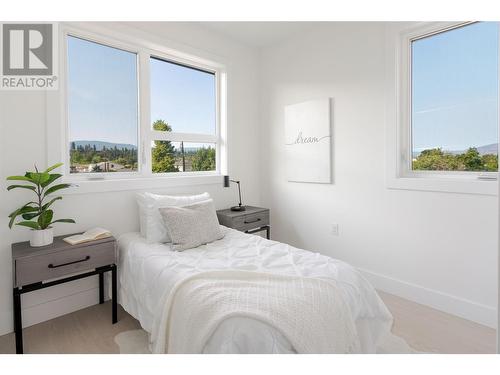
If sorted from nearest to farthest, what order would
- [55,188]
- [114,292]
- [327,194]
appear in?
[55,188] → [114,292] → [327,194]

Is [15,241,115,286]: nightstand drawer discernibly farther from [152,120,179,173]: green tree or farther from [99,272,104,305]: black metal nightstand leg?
[152,120,179,173]: green tree

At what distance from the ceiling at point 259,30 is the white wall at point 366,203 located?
A: 0.37ft

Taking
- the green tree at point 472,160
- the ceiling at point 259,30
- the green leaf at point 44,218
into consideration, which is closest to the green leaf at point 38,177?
the green leaf at point 44,218

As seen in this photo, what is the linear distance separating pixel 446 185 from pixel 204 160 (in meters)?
2.37

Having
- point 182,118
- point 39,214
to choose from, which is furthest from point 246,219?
point 39,214

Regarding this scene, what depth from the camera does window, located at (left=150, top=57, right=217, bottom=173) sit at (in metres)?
3.15

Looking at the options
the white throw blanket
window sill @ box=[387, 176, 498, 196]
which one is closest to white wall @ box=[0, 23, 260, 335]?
the white throw blanket

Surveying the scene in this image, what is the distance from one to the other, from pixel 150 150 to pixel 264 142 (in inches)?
57.9

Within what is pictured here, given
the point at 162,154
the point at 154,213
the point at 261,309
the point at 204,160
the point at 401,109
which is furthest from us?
the point at 204,160

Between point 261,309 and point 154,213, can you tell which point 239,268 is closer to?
point 261,309

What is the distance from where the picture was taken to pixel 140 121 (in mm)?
2971

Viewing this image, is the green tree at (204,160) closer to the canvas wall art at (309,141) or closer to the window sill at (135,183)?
the window sill at (135,183)
